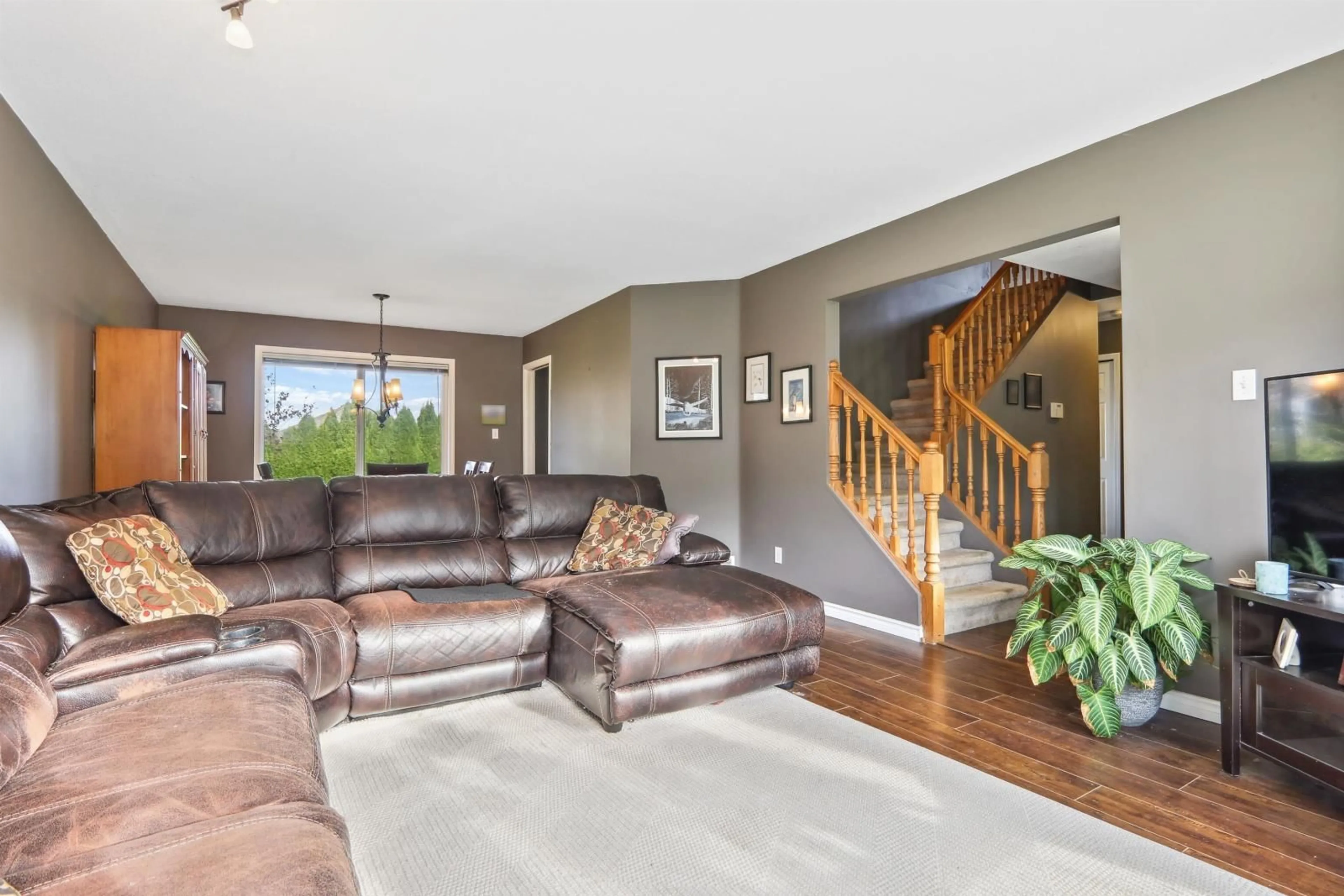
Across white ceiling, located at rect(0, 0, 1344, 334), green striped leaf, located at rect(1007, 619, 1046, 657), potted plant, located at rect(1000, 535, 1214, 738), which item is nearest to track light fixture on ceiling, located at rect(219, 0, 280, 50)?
white ceiling, located at rect(0, 0, 1344, 334)

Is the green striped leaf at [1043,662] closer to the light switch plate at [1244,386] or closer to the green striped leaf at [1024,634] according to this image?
the green striped leaf at [1024,634]

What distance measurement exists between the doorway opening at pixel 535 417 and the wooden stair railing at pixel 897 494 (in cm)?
385

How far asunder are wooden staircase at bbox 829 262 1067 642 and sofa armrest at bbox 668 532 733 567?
111 centimetres

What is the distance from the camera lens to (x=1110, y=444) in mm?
6203

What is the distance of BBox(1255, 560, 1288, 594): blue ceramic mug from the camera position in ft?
7.00

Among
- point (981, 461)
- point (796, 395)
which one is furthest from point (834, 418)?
point (981, 461)

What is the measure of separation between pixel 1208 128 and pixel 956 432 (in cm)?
261

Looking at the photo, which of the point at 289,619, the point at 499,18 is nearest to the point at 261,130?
the point at 499,18

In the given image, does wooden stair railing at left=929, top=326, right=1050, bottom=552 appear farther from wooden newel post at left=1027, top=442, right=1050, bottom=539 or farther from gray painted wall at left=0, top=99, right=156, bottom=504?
gray painted wall at left=0, top=99, right=156, bottom=504

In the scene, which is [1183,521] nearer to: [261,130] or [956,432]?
[956,432]

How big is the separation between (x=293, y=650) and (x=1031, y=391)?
18.1ft

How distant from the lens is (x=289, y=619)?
242 cm

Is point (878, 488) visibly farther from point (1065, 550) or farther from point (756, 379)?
point (1065, 550)

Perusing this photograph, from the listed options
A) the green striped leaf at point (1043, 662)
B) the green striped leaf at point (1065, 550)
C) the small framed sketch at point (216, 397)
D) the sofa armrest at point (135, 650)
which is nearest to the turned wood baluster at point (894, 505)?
the green striped leaf at point (1065, 550)
